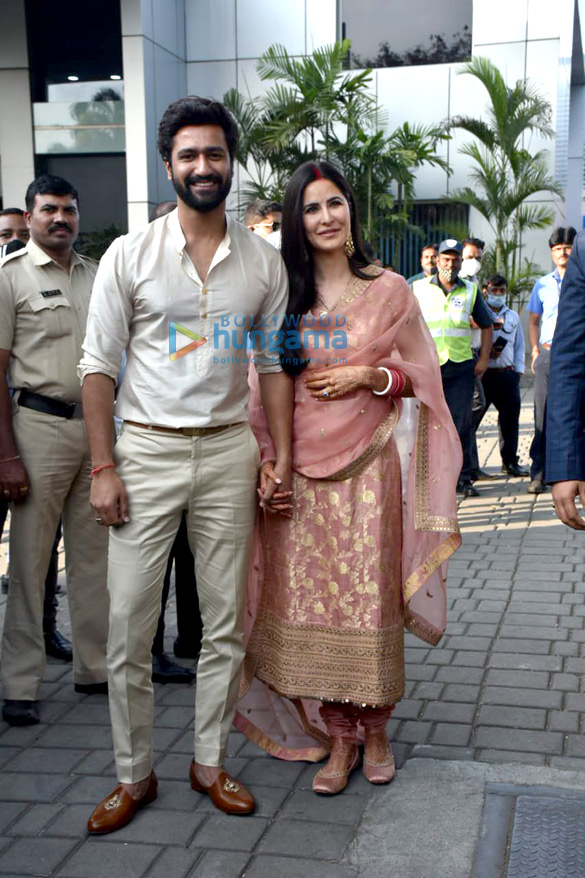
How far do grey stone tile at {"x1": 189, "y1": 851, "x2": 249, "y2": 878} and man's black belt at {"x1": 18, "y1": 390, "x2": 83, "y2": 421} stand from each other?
1.87m

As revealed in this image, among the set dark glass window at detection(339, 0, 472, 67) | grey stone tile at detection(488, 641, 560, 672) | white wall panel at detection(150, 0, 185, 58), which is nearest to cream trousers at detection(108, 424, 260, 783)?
grey stone tile at detection(488, 641, 560, 672)

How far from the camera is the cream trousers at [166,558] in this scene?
10.2ft

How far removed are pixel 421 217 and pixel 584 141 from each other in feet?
29.8

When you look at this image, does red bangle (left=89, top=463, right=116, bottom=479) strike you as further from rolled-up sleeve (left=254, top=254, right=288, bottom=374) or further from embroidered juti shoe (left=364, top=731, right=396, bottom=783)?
embroidered juti shoe (left=364, top=731, right=396, bottom=783)

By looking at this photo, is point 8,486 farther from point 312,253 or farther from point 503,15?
point 503,15

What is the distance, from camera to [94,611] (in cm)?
422

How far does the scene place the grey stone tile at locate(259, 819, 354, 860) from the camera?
293 centimetres

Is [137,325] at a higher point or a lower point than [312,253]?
lower

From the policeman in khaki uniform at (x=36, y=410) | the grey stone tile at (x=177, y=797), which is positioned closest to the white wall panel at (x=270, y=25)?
the policeman in khaki uniform at (x=36, y=410)

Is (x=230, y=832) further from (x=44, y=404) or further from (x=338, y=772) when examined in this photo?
(x=44, y=404)

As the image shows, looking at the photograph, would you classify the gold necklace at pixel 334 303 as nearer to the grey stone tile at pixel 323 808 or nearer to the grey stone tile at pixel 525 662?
the grey stone tile at pixel 323 808

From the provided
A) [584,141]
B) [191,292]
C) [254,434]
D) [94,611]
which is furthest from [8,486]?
[584,141]

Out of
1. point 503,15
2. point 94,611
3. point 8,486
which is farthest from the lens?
point 503,15

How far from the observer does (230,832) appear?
120 inches
